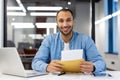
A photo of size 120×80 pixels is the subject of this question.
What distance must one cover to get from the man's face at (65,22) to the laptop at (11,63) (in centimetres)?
70

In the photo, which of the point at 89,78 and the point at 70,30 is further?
the point at 70,30

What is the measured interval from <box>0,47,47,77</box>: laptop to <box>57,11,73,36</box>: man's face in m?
0.70

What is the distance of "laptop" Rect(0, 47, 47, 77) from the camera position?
4.97 feet

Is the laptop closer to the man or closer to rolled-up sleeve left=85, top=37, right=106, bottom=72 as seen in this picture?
the man

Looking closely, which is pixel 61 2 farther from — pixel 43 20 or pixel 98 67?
pixel 98 67

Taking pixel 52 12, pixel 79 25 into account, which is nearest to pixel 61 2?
pixel 52 12

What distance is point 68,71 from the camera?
1700mm

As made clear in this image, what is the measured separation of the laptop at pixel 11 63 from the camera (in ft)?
4.97

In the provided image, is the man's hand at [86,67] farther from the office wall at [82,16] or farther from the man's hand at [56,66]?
the office wall at [82,16]

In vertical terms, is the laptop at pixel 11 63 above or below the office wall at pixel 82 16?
below

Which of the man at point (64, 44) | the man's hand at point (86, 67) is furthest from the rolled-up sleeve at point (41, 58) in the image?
the man's hand at point (86, 67)

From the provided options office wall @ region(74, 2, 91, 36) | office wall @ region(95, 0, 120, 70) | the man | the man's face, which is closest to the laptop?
the man

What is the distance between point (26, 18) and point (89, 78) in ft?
8.96

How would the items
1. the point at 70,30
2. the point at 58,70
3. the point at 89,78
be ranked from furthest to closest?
1. the point at 70,30
2. the point at 58,70
3. the point at 89,78
